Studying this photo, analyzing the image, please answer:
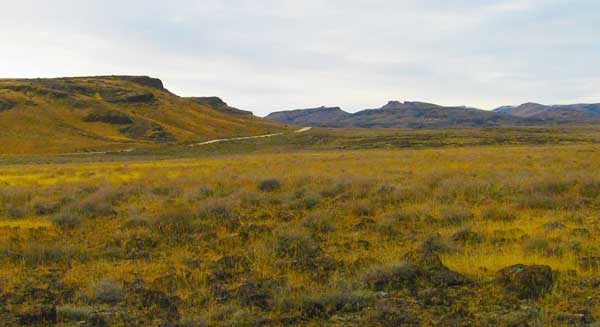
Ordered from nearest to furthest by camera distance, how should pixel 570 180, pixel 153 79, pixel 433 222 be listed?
1. pixel 433 222
2. pixel 570 180
3. pixel 153 79

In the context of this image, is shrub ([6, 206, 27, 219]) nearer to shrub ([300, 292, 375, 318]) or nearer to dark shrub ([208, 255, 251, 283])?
dark shrub ([208, 255, 251, 283])

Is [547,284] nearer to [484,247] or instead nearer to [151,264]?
[484,247]

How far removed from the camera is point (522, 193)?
568 inches

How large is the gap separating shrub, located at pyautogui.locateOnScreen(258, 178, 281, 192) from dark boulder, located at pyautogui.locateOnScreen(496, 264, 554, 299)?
1131 centimetres

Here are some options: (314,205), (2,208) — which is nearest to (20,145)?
(2,208)

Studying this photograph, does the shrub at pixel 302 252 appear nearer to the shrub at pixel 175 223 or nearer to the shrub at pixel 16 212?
the shrub at pixel 175 223

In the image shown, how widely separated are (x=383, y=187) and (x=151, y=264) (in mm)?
9519

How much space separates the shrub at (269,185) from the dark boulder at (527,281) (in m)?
11.3

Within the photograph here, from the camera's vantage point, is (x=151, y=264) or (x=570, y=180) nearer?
(x=151, y=264)

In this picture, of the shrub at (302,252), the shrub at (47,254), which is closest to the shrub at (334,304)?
the shrub at (302,252)

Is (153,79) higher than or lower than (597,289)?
higher

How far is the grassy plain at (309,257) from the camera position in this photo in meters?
5.96

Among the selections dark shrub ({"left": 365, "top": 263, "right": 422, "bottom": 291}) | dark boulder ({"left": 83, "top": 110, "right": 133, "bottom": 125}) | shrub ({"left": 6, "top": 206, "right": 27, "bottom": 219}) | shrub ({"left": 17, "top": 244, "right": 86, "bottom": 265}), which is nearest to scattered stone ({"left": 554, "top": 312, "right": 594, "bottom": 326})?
dark shrub ({"left": 365, "top": 263, "right": 422, "bottom": 291})

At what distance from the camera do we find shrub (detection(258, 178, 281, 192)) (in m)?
17.5
